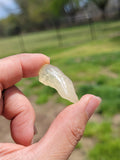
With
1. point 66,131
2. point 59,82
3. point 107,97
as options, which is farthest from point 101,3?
point 66,131

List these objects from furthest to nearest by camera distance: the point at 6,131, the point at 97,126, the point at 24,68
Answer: the point at 6,131 < the point at 97,126 < the point at 24,68

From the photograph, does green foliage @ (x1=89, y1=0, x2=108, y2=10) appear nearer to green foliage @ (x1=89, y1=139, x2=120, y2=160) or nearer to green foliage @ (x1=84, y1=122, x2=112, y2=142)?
green foliage @ (x1=84, y1=122, x2=112, y2=142)

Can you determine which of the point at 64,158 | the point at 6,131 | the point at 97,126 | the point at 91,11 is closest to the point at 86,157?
the point at 97,126

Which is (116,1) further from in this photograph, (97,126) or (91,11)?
(97,126)

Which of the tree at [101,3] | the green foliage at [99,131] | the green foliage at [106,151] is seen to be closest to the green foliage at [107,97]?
the green foliage at [99,131]

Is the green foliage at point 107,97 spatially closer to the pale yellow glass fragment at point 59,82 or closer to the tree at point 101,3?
the pale yellow glass fragment at point 59,82

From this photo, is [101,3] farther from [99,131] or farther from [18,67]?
[18,67]

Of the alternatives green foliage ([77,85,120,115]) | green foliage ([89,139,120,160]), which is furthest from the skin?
green foliage ([77,85,120,115])
